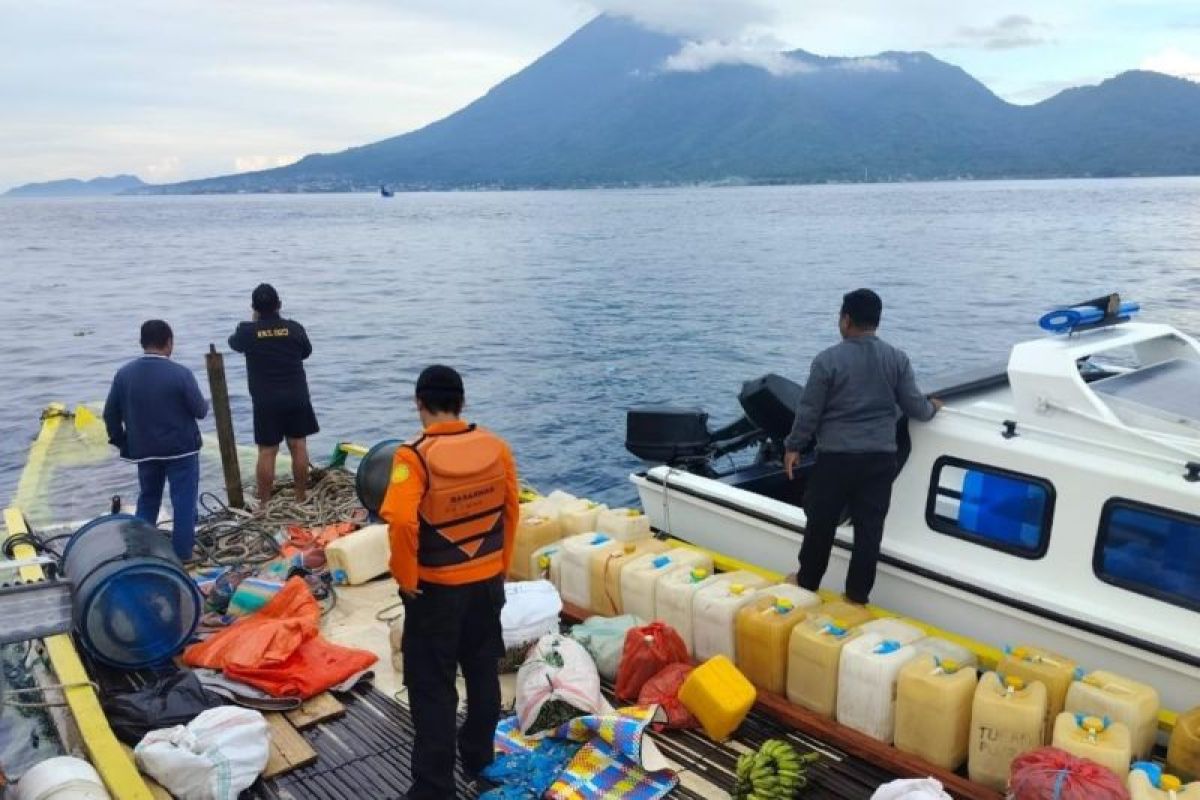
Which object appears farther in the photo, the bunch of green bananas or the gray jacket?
the gray jacket

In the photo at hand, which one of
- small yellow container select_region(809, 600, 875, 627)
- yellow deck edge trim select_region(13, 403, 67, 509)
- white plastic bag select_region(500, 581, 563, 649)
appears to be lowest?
yellow deck edge trim select_region(13, 403, 67, 509)

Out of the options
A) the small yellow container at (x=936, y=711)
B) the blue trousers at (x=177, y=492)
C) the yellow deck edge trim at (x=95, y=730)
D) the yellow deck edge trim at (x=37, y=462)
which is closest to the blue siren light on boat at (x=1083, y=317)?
the small yellow container at (x=936, y=711)

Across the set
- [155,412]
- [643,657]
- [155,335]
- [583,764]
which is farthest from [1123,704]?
[155,335]

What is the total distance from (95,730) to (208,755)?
794 mm

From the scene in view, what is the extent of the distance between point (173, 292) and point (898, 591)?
154 feet

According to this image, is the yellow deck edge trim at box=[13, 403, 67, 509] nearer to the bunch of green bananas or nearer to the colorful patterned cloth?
the colorful patterned cloth

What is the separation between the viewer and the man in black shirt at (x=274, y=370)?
Result: 31.2 ft

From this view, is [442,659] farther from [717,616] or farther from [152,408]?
[152,408]

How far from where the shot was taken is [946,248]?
184 feet

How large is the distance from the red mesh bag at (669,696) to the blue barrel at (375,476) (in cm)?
364

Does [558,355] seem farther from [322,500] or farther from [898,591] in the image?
[898,591]

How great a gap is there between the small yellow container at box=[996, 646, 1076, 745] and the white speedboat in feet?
1.90

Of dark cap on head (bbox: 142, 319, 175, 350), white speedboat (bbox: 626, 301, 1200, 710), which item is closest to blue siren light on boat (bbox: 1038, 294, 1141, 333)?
white speedboat (bbox: 626, 301, 1200, 710)

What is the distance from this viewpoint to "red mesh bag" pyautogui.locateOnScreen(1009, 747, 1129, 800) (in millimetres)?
4109
